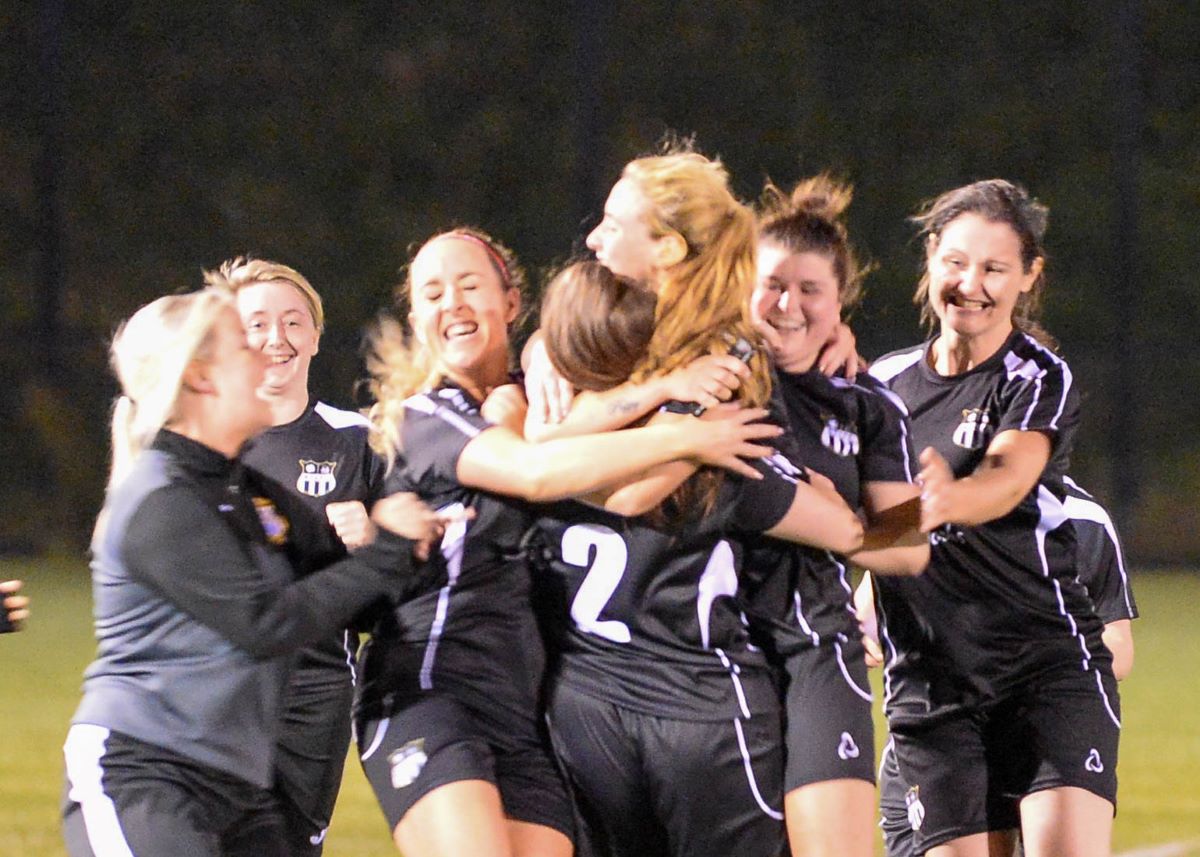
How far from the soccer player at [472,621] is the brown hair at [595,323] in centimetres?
15

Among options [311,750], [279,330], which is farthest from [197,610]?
[279,330]

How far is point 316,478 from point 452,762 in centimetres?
117

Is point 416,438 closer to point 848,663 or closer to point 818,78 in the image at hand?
point 848,663

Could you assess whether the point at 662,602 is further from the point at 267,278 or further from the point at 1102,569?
the point at 1102,569

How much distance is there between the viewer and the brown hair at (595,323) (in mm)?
3262

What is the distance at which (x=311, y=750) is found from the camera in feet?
13.4

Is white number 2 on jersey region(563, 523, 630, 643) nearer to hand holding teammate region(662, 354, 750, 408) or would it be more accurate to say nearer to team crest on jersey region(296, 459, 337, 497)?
hand holding teammate region(662, 354, 750, 408)

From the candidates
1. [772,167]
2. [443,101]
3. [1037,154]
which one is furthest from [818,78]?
[443,101]

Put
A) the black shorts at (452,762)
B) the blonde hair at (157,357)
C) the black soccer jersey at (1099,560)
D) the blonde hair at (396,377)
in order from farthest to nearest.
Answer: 1. the black soccer jersey at (1099,560)
2. the blonde hair at (396,377)
3. the black shorts at (452,762)
4. the blonde hair at (157,357)

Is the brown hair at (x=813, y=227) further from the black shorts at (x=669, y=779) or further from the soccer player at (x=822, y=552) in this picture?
the black shorts at (x=669, y=779)

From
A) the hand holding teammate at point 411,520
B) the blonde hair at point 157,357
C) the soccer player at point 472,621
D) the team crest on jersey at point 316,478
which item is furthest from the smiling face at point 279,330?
the hand holding teammate at point 411,520

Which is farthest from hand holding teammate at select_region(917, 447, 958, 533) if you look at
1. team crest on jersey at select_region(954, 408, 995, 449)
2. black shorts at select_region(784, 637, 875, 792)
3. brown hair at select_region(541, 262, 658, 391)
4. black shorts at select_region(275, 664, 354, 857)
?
black shorts at select_region(275, 664, 354, 857)

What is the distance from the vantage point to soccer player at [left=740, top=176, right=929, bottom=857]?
11.3 feet

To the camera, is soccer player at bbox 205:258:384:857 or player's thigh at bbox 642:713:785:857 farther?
soccer player at bbox 205:258:384:857
